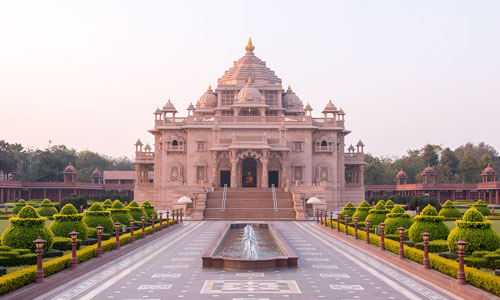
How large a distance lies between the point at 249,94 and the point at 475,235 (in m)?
44.9

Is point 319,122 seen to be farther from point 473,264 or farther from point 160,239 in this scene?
point 473,264

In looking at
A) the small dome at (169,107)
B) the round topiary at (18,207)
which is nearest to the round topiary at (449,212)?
the round topiary at (18,207)

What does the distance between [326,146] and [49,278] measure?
1854 inches

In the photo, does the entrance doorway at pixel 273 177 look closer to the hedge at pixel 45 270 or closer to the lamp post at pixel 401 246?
the hedge at pixel 45 270

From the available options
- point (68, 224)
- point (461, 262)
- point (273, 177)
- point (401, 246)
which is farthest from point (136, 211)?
point (273, 177)

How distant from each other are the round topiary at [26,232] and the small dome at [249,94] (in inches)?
1697

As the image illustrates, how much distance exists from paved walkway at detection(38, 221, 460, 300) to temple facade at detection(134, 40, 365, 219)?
34012 millimetres

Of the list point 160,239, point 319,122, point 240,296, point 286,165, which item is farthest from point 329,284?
point 319,122

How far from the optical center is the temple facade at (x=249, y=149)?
56344 mm

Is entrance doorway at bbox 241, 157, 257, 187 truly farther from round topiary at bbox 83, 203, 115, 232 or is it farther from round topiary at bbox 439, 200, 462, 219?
round topiary at bbox 83, 203, 115, 232

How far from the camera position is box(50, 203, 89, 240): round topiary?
21.9 meters

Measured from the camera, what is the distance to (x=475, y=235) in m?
17.2

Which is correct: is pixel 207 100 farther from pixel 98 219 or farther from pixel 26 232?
pixel 26 232

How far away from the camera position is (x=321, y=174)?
5997cm
